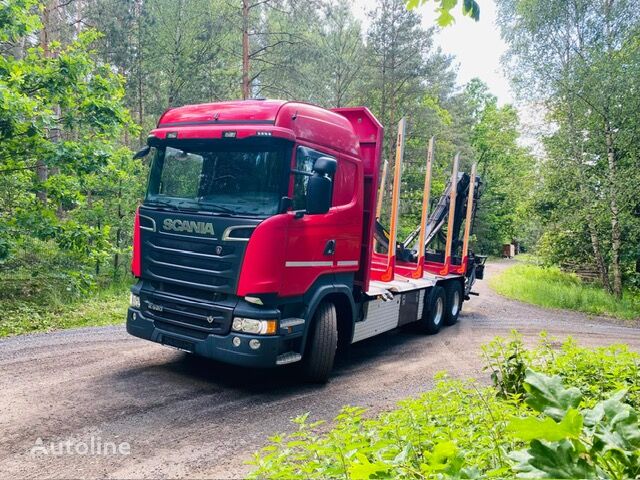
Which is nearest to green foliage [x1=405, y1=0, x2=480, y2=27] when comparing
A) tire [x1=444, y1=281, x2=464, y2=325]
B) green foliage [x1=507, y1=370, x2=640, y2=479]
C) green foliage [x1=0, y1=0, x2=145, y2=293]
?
green foliage [x1=507, y1=370, x2=640, y2=479]

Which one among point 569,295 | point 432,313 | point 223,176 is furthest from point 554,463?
point 569,295

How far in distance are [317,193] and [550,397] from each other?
4.03 metres

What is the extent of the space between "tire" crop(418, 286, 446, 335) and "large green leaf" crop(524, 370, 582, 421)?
300 inches

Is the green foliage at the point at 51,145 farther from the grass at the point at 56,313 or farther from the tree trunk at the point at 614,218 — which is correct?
the tree trunk at the point at 614,218

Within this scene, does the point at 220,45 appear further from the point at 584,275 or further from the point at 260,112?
the point at 584,275

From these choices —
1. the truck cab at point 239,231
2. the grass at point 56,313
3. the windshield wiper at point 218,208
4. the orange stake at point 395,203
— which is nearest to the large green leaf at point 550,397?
the truck cab at point 239,231

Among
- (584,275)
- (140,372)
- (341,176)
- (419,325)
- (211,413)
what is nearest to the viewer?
(211,413)

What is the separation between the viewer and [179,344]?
5023mm

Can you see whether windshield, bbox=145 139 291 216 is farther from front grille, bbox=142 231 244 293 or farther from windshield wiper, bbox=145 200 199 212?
front grille, bbox=142 231 244 293

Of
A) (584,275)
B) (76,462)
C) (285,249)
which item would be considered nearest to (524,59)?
(584,275)

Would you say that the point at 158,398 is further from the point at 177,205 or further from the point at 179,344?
the point at 177,205

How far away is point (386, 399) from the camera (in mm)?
5004

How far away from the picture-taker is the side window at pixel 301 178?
503 cm

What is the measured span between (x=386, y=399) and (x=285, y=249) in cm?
195
